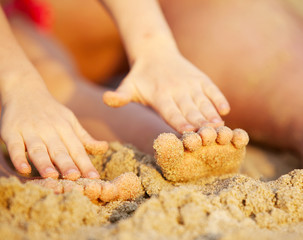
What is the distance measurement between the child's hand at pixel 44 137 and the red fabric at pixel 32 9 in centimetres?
81

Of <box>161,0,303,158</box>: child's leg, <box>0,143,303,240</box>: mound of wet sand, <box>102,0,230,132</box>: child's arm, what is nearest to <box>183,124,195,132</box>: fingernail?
<box>102,0,230,132</box>: child's arm

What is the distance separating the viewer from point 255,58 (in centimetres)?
127

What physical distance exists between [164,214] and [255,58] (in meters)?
0.90

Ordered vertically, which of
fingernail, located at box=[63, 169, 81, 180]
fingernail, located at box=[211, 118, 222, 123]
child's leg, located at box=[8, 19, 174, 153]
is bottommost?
child's leg, located at box=[8, 19, 174, 153]

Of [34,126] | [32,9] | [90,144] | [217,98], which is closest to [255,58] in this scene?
[217,98]

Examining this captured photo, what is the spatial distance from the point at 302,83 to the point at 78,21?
1.07 metres

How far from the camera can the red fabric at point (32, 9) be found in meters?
1.55

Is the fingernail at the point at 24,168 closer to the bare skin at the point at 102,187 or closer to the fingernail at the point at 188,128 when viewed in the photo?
the bare skin at the point at 102,187

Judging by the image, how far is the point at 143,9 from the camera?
1.13 metres

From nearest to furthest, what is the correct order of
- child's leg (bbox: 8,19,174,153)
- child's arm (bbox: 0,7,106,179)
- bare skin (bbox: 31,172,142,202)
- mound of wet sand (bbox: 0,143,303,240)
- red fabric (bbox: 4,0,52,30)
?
mound of wet sand (bbox: 0,143,303,240), bare skin (bbox: 31,172,142,202), child's arm (bbox: 0,7,106,179), child's leg (bbox: 8,19,174,153), red fabric (bbox: 4,0,52,30)

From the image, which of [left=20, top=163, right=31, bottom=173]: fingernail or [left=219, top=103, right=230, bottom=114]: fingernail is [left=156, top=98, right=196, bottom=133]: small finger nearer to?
[left=219, top=103, right=230, bottom=114]: fingernail

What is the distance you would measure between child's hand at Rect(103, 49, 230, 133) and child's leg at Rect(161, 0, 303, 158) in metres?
Result: 0.33

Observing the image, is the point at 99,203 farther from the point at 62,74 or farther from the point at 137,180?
the point at 62,74

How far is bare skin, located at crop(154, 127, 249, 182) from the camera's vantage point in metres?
0.72
